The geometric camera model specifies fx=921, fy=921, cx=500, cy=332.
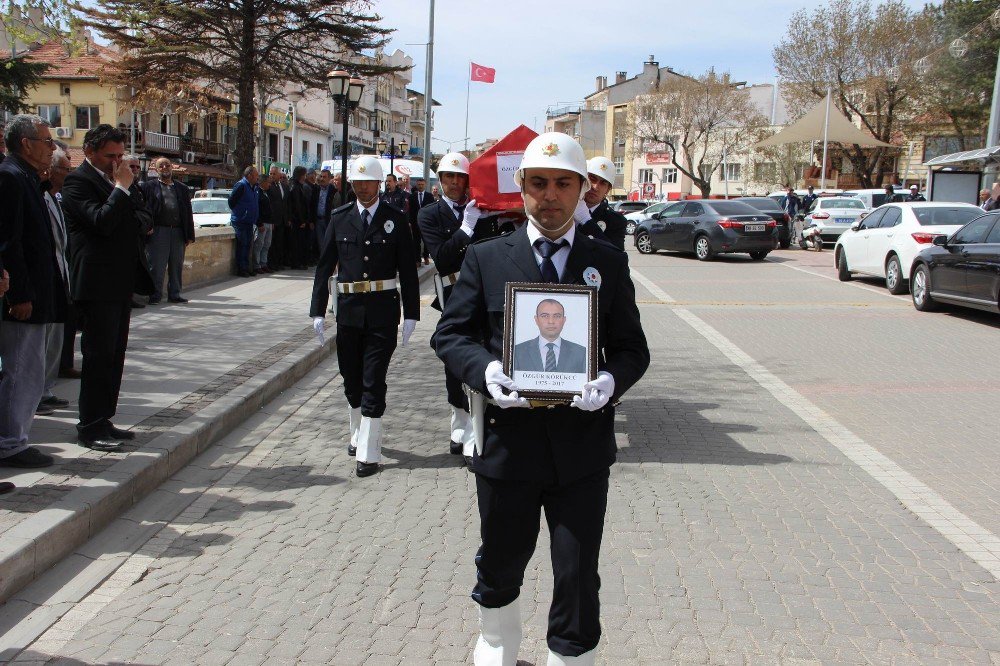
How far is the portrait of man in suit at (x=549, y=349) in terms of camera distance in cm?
277

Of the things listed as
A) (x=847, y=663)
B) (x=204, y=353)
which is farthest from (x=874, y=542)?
(x=204, y=353)

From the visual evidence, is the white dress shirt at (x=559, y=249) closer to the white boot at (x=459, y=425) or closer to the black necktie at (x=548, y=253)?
the black necktie at (x=548, y=253)

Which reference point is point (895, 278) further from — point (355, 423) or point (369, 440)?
point (369, 440)

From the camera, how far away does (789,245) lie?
1230 inches

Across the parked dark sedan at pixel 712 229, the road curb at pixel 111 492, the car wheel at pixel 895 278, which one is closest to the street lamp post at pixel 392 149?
the parked dark sedan at pixel 712 229

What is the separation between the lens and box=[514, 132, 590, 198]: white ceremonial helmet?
2869 millimetres

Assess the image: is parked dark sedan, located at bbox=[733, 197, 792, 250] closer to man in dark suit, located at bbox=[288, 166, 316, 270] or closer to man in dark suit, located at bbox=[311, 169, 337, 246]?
man in dark suit, located at bbox=[311, 169, 337, 246]

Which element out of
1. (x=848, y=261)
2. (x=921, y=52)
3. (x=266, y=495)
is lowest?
(x=266, y=495)

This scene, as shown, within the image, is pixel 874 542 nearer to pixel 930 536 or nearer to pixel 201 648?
pixel 930 536

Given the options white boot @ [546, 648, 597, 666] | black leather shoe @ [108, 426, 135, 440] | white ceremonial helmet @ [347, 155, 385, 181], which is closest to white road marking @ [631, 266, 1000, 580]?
white boot @ [546, 648, 597, 666]

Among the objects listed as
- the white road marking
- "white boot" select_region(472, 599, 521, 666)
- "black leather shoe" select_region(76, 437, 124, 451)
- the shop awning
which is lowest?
the white road marking

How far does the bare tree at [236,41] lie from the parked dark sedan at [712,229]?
1025cm

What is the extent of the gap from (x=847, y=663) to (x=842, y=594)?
2.24ft

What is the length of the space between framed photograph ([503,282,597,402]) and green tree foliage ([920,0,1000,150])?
4191 cm
